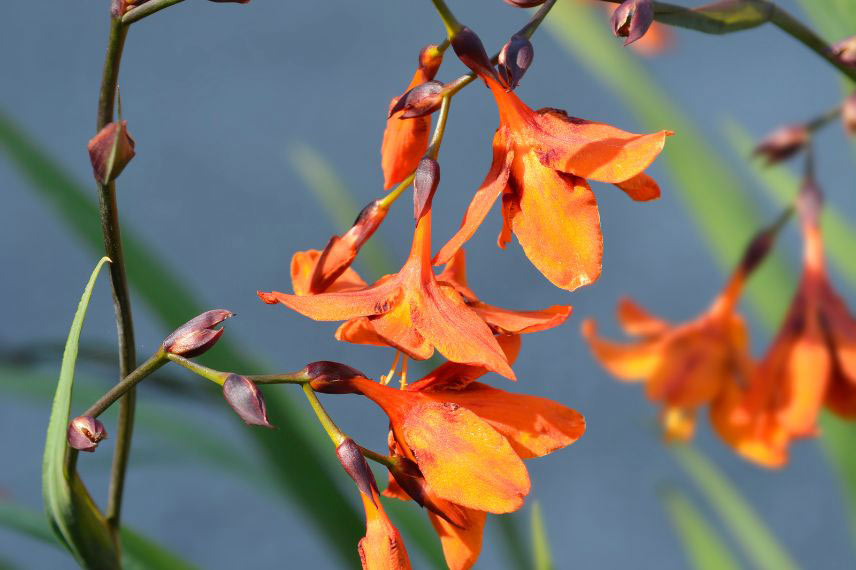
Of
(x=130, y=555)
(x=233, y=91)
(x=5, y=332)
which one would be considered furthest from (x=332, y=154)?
(x=130, y=555)

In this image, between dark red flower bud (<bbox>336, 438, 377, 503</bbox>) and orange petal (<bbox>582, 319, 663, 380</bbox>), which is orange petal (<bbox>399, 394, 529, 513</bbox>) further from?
orange petal (<bbox>582, 319, 663, 380</bbox>)

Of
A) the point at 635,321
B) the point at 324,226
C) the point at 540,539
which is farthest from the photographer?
the point at 324,226

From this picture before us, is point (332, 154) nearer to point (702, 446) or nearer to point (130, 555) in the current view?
point (702, 446)

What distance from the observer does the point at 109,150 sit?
0.88 feet

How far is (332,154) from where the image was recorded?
2.31 metres

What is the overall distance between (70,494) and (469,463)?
0.11 meters

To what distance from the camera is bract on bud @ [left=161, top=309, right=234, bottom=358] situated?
0.29 m

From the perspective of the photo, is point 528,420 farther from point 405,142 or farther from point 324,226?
point 324,226

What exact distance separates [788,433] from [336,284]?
339 millimetres

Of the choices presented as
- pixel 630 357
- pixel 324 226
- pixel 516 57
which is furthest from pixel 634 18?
pixel 324 226

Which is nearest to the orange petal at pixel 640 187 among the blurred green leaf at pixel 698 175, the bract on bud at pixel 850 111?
the bract on bud at pixel 850 111

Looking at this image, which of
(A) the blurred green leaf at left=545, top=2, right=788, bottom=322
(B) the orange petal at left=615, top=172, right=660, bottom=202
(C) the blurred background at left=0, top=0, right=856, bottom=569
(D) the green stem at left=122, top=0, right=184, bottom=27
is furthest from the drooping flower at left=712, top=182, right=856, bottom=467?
(C) the blurred background at left=0, top=0, right=856, bottom=569

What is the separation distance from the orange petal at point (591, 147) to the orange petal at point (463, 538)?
96mm

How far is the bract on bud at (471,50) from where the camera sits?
0.99 feet
